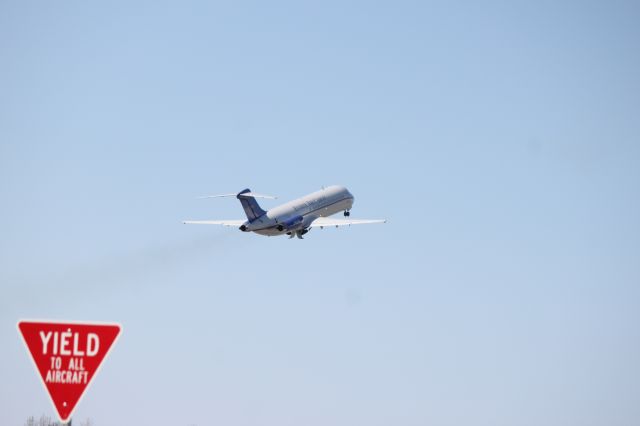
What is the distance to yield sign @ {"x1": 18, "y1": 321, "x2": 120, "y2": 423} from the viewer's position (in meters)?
18.9

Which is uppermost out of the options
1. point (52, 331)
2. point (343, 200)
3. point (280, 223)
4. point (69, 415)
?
point (343, 200)

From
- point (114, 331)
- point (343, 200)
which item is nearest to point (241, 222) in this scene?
point (343, 200)

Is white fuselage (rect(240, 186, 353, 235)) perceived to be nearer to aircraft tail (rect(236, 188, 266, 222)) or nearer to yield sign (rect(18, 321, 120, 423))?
aircraft tail (rect(236, 188, 266, 222))

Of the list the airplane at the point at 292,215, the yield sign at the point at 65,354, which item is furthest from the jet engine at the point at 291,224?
the yield sign at the point at 65,354

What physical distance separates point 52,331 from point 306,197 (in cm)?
14612

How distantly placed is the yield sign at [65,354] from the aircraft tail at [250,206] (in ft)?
431

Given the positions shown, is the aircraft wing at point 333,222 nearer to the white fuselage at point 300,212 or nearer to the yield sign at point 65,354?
the white fuselage at point 300,212

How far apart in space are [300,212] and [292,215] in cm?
333

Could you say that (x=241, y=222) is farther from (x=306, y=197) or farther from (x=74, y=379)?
(x=74, y=379)

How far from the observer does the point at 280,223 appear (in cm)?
15088

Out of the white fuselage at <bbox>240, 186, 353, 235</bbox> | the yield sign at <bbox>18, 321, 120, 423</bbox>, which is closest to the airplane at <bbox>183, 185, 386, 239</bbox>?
the white fuselage at <bbox>240, 186, 353, 235</bbox>

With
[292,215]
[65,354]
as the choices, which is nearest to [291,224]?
[292,215]

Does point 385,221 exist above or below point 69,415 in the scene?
above

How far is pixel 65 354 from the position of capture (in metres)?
19.0
